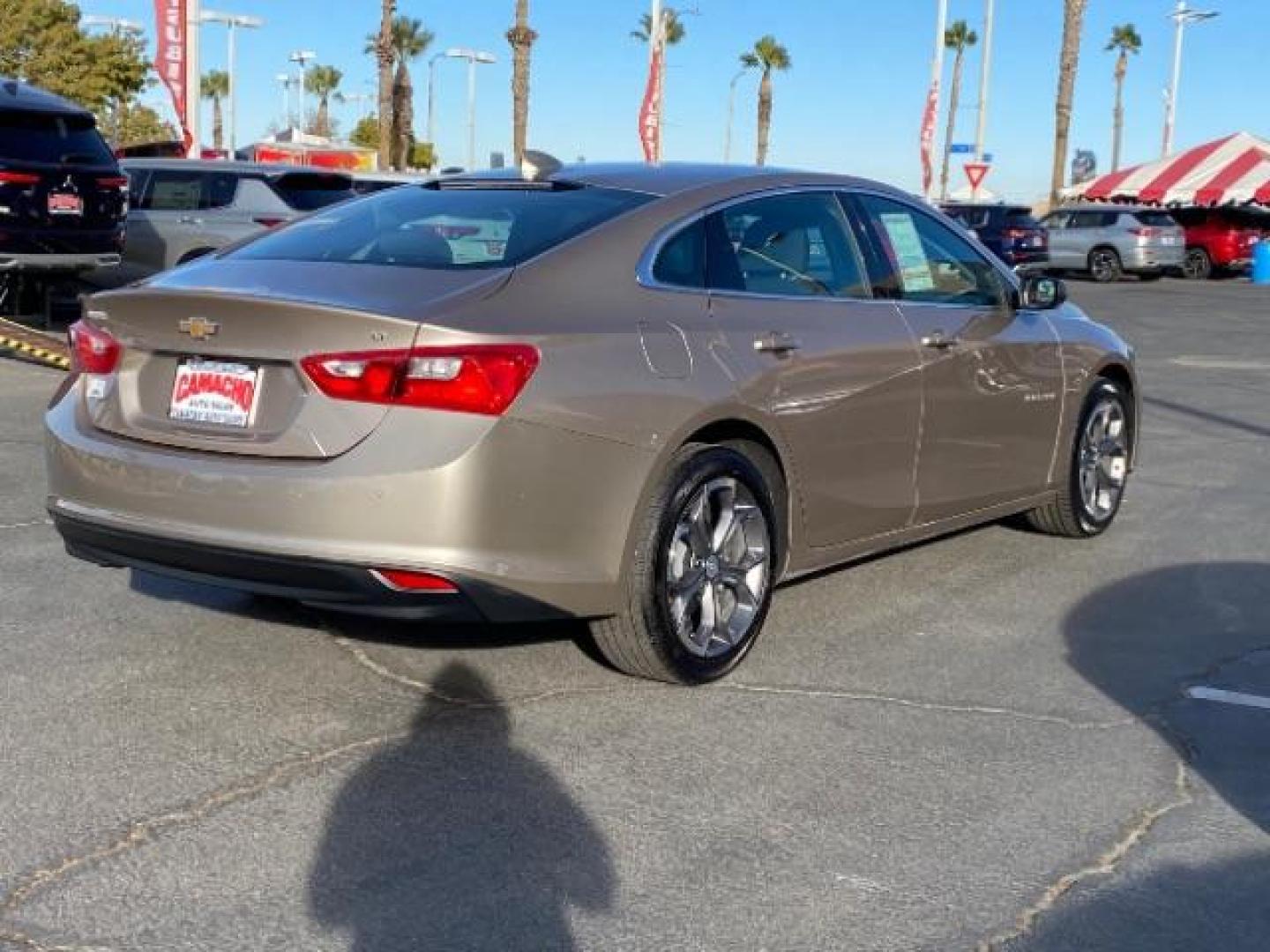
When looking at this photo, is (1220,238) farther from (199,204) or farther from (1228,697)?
(1228,697)

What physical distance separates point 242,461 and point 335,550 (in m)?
0.38

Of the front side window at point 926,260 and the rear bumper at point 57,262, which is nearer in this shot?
the front side window at point 926,260

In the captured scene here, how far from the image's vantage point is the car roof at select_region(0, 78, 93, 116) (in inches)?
503

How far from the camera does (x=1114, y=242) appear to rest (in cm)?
3466

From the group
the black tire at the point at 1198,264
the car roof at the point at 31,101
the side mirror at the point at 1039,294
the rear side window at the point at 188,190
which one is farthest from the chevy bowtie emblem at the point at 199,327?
the black tire at the point at 1198,264

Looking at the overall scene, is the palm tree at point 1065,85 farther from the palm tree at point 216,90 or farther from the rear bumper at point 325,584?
the palm tree at point 216,90

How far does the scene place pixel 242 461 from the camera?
436cm

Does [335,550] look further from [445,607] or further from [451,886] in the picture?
[451,886]

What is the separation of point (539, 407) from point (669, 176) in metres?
1.47

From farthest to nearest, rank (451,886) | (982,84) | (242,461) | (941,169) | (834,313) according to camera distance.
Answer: (941,169) → (982,84) → (834,313) → (242,461) → (451,886)

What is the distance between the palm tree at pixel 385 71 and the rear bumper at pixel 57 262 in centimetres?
3001

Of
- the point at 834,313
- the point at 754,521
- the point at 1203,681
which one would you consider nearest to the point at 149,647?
the point at 754,521

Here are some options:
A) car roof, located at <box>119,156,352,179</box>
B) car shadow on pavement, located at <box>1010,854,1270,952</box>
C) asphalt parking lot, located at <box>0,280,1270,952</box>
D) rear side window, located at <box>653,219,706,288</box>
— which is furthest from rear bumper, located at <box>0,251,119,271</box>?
car shadow on pavement, located at <box>1010,854,1270,952</box>

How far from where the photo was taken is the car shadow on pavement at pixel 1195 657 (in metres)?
4.43
